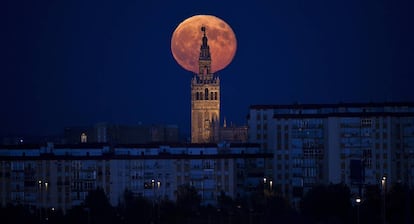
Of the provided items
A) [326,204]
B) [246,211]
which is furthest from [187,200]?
[326,204]

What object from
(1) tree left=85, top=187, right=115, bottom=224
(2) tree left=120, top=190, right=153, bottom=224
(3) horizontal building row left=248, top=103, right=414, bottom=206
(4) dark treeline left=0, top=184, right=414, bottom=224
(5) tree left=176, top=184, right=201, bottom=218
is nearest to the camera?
(4) dark treeline left=0, top=184, right=414, bottom=224

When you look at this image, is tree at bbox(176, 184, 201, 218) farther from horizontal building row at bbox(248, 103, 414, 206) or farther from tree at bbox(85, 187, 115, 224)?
horizontal building row at bbox(248, 103, 414, 206)

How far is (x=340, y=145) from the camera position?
490 feet

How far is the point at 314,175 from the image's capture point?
495 ft

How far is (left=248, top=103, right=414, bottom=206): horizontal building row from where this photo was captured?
148 m

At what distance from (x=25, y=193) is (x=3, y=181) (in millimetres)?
2254

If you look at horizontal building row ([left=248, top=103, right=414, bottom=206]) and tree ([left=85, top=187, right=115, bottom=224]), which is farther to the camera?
horizontal building row ([left=248, top=103, right=414, bottom=206])

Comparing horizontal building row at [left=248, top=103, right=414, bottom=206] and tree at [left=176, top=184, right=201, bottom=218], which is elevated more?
horizontal building row at [left=248, top=103, right=414, bottom=206]

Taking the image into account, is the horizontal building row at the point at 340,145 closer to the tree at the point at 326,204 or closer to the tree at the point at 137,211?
the tree at the point at 326,204

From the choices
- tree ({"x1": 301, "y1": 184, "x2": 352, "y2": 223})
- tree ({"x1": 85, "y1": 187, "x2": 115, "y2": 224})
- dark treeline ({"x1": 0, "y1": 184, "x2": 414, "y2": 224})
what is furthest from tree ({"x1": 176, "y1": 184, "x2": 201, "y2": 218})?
tree ({"x1": 301, "y1": 184, "x2": 352, "y2": 223})

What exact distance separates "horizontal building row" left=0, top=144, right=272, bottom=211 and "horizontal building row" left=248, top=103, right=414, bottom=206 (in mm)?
3523

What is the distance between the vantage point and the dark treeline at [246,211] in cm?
11681

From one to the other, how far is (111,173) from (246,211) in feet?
72.0

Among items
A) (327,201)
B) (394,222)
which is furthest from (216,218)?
(394,222)
